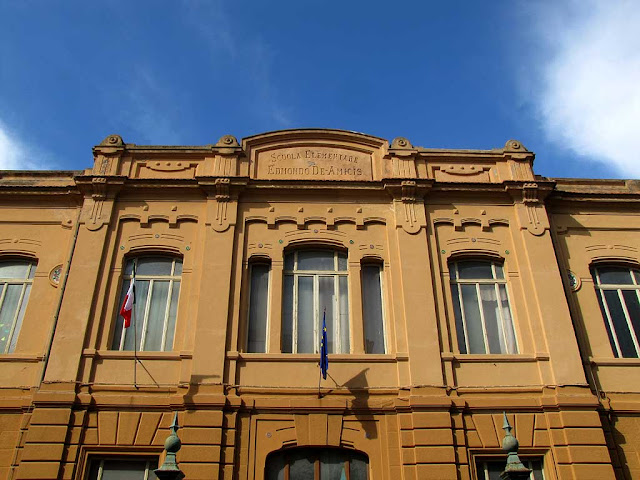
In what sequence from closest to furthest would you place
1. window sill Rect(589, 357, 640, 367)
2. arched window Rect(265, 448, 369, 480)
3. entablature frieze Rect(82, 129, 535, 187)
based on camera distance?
arched window Rect(265, 448, 369, 480) < window sill Rect(589, 357, 640, 367) < entablature frieze Rect(82, 129, 535, 187)

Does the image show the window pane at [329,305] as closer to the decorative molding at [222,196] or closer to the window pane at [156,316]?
the decorative molding at [222,196]

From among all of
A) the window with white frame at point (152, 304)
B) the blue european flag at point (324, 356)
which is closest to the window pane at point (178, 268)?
the window with white frame at point (152, 304)

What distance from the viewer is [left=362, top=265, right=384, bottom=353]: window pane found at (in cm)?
1239

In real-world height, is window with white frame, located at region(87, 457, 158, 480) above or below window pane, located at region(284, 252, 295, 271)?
below

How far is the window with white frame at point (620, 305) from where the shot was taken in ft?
42.0

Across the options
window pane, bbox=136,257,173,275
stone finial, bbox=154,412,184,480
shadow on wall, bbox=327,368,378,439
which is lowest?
stone finial, bbox=154,412,184,480

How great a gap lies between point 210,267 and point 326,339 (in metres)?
3.03

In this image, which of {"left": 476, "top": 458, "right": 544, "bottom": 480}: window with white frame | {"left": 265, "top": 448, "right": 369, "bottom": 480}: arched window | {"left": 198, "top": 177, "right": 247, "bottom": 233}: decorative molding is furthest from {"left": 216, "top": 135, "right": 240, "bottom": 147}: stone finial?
{"left": 476, "top": 458, "right": 544, "bottom": 480}: window with white frame

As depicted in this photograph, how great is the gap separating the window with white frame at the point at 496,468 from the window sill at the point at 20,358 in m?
8.91

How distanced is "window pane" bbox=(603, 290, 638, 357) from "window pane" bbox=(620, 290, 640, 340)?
0.56ft

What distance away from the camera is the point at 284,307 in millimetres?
12844

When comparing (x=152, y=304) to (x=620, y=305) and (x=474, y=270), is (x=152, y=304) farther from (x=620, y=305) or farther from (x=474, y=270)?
(x=620, y=305)

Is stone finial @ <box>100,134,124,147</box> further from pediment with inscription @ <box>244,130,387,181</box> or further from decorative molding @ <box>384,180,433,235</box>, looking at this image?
decorative molding @ <box>384,180,433,235</box>

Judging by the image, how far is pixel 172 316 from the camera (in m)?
12.6
